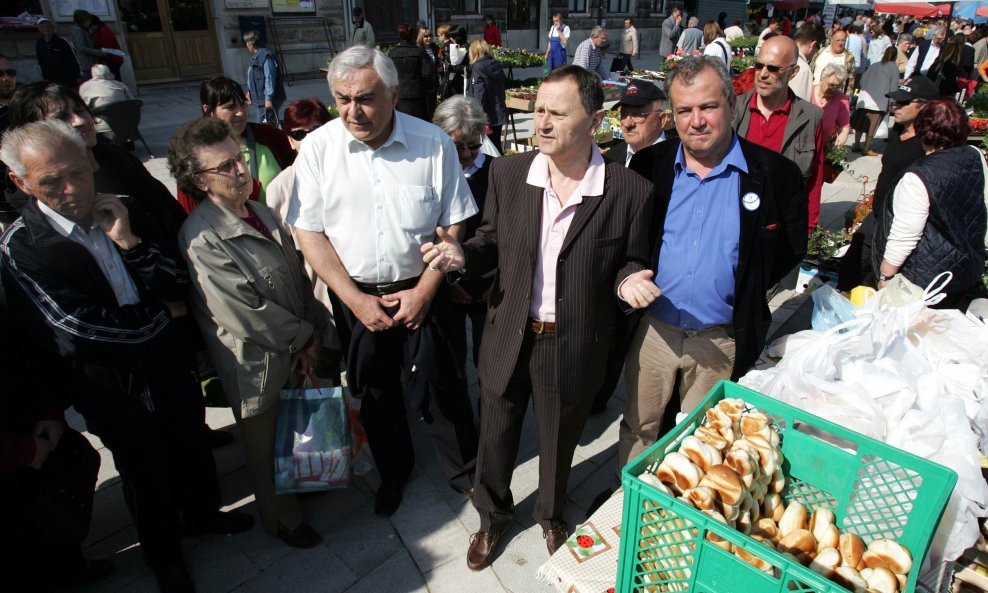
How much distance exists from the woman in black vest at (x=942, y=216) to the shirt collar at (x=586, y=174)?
6.24 feet

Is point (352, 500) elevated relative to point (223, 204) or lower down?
lower down

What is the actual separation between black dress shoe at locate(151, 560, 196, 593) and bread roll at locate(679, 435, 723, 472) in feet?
7.17

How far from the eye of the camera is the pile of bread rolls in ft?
4.32

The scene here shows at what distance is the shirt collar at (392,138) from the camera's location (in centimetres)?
243

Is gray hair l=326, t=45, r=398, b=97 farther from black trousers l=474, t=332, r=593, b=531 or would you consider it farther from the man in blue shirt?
black trousers l=474, t=332, r=593, b=531

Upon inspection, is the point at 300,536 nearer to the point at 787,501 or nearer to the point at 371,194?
the point at 371,194

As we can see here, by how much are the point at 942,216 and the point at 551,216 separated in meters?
2.16

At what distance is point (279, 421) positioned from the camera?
2578mm

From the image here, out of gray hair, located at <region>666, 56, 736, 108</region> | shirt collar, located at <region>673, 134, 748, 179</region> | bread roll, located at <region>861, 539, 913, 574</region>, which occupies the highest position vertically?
gray hair, located at <region>666, 56, 736, 108</region>

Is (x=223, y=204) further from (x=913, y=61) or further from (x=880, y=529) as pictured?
(x=913, y=61)

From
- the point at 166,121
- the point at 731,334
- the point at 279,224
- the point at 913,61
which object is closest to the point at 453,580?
the point at 731,334

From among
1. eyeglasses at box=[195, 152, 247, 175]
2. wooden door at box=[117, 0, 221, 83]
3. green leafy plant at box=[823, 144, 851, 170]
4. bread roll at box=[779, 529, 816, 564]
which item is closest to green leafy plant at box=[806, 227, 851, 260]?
green leafy plant at box=[823, 144, 851, 170]

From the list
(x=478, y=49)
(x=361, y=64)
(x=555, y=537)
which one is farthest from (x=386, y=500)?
(x=478, y=49)

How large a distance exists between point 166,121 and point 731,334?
11.7 meters
